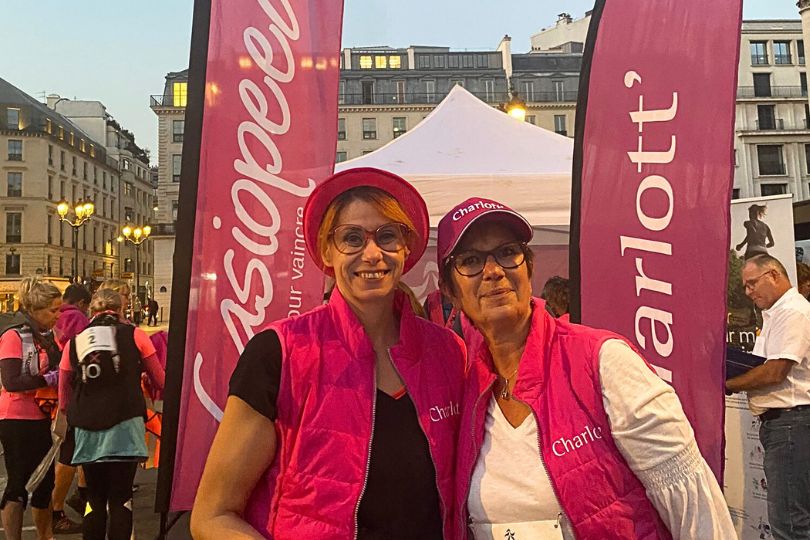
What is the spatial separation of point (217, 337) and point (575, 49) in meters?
60.4

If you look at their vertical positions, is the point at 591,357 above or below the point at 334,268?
below

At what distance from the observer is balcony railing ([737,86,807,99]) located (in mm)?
49875

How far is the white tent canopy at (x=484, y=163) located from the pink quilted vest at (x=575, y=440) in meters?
4.24

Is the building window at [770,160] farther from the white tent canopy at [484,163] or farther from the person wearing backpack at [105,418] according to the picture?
the person wearing backpack at [105,418]

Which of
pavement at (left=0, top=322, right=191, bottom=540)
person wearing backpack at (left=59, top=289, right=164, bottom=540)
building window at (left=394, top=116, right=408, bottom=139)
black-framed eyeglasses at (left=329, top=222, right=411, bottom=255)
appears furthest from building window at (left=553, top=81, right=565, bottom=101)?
black-framed eyeglasses at (left=329, top=222, right=411, bottom=255)

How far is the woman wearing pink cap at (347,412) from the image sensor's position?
1255 mm

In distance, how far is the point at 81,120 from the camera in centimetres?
7338

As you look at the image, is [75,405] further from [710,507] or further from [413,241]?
[710,507]

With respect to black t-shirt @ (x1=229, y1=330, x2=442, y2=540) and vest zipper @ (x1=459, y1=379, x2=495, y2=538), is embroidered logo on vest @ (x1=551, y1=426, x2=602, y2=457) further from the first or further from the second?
black t-shirt @ (x1=229, y1=330, x2=442, y2=540)

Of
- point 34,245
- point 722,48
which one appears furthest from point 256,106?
point 34,245

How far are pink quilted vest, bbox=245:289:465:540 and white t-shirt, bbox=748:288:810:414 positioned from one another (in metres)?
2.49

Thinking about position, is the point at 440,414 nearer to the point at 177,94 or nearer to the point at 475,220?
the point at 475,220

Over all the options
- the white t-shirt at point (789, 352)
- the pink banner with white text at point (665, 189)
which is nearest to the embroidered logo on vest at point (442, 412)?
the pink banner with white text at point (665, 189)

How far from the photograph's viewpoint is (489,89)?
50.7 meters
